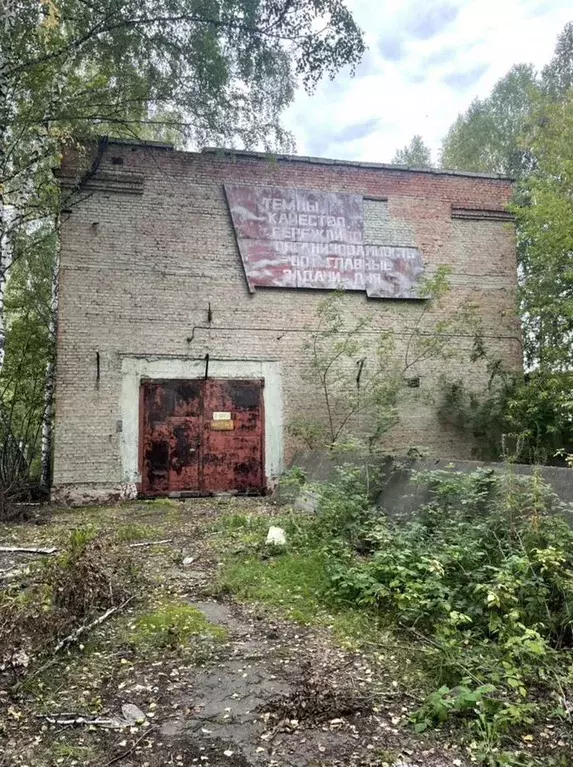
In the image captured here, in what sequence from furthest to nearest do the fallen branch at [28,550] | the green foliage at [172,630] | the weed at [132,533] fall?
the weed at [132,533], the fallen branch at [28,550], the green foliage at [172,630]

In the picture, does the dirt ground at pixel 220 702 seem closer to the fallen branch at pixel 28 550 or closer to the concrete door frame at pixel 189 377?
the fallen branch at pixel 28 550

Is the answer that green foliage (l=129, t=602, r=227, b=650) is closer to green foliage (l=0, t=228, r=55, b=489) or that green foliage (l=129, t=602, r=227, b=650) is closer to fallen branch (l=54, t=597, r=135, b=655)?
fallen branch (l=54, t=597, r=135, b=655)

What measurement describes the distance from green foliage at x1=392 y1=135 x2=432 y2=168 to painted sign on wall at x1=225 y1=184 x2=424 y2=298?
15463mm

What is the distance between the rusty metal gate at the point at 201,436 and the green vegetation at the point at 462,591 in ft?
15.2

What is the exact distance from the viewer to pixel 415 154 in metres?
24.9

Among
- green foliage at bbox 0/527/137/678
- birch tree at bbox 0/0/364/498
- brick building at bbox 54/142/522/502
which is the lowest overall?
green foliage at bbox 0/527/137/678

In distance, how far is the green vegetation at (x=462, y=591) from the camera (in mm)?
2518

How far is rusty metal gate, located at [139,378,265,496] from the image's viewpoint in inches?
389

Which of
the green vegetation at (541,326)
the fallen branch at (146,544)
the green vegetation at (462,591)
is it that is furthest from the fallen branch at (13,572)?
the green vegetation at (541,326)

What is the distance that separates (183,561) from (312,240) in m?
7.33

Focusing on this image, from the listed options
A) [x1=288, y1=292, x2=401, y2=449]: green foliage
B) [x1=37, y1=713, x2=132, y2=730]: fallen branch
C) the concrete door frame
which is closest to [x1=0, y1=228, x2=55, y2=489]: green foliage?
the concrete door frame

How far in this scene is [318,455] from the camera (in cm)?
908

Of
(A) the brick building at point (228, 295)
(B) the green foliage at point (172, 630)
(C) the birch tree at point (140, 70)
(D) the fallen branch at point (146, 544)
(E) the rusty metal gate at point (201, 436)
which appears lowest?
(D) the fallen branch at point (146, 544)

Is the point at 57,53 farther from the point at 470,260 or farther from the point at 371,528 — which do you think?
the point at 470,260
